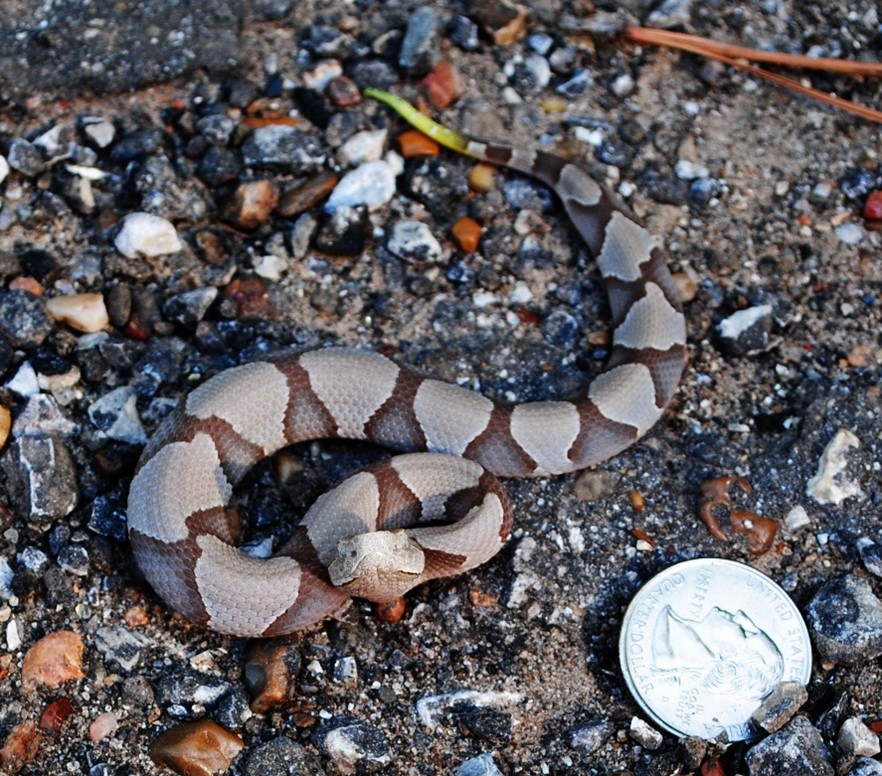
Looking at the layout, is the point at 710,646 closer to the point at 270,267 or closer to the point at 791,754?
the point at 791,754

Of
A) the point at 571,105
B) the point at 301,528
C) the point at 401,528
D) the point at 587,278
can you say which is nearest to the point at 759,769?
the point at 401,528

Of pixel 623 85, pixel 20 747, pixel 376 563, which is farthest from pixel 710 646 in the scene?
pixel 623 85

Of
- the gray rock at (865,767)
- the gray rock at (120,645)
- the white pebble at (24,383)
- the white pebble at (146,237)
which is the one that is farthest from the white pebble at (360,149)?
the gray rock at (865,767)

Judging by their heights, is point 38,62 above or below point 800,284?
above

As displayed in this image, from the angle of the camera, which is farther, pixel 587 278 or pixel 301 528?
pixel 587 278

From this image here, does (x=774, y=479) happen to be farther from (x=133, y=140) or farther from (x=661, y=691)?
(x=133, y=140)

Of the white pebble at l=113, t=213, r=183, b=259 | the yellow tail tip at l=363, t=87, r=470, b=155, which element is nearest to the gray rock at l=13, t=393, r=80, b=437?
the white pebble at l=113, t=213, r=183, b=259

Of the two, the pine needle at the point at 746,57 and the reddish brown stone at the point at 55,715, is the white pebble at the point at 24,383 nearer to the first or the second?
the reddish brown stone at the point at 55,715
